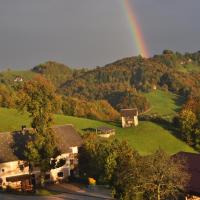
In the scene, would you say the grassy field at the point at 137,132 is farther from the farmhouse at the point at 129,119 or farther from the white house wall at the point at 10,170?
the white house wall at the point at 10,170

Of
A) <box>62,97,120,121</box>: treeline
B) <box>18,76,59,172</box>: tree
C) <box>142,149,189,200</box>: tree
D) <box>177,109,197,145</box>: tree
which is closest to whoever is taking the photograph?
<box>142,149,189,200</box>: tree

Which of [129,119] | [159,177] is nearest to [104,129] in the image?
[129,119]

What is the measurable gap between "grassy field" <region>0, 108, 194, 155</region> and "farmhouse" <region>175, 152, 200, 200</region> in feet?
107

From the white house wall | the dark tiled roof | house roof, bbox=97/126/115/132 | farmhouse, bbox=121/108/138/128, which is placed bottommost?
the white house wall

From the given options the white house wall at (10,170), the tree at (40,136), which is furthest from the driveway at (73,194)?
the white house wall at (10,170)

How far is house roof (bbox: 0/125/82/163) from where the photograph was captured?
67.2m

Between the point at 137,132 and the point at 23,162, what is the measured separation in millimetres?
47157

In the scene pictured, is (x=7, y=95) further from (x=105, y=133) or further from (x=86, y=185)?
(x=86, y=185)

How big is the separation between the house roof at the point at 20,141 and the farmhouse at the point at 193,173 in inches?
741

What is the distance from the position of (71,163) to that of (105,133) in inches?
1245

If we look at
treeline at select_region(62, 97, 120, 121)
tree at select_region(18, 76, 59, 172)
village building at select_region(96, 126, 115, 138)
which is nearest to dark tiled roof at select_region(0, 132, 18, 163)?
tree at select_region(18, 76, 59, 172)

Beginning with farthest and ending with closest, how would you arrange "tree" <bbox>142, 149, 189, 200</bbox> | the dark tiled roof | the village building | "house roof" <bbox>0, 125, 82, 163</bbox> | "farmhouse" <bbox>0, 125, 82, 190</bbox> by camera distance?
the village building < "house roof" <bbox>0, 125, 82, 163</bbox> < the dark tiled roof < "farmhouse" <bbox>0, 125, 82, 190</bbox> < "tree" <bbox>142, 149, 189, 200</bbox>

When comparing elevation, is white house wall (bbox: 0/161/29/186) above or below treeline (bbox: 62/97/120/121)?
below

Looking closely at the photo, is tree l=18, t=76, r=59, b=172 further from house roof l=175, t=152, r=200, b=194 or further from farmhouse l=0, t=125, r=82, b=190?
house roof l=175, t=152, r=200, b=194
